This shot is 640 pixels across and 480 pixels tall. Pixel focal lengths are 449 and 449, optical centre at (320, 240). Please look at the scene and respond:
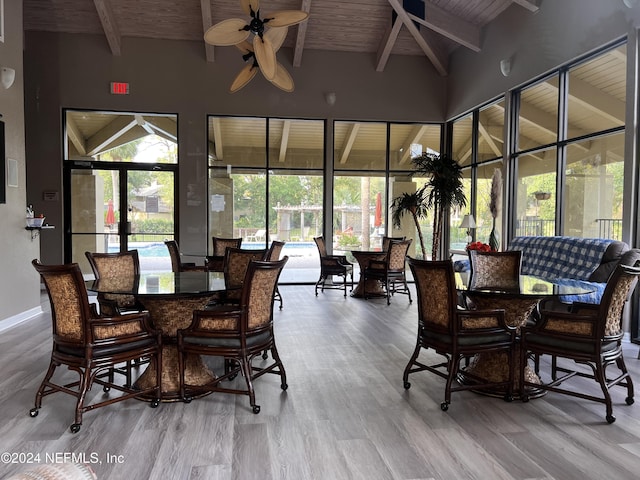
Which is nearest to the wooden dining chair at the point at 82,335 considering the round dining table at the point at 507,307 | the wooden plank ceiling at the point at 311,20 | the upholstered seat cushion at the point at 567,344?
the round dining table at the point at 507,307

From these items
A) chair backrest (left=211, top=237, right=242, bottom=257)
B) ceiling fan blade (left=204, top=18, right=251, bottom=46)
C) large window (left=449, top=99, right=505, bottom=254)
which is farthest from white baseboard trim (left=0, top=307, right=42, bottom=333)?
large window (left=449, top=99, right=505, bottom=254)

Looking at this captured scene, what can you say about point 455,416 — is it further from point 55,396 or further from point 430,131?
point 430,131

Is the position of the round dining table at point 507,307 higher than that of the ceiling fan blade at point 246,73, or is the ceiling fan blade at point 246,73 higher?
the ceiling fan blade at point 246,73

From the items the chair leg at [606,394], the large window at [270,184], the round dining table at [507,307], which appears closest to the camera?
the chair leg at [606,394]

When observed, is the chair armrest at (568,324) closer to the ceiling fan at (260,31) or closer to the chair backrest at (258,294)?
the chair backrest at (258,294)

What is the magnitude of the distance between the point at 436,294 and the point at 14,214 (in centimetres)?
504

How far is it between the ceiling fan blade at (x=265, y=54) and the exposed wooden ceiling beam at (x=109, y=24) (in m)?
4.17

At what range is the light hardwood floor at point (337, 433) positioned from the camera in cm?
224

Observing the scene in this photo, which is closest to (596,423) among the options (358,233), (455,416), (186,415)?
(455,416)

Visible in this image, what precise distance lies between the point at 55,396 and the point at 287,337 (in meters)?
2.24

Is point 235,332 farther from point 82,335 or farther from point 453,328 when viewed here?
point 453,328

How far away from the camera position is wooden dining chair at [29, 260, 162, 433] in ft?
8.64

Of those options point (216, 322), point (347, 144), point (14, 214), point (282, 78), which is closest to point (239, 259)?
point (216, 322)

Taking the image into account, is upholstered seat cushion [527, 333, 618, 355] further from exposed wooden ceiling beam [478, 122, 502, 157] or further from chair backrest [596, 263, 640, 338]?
exposed wooden ceiling beam [478, 122, 502, 157]
